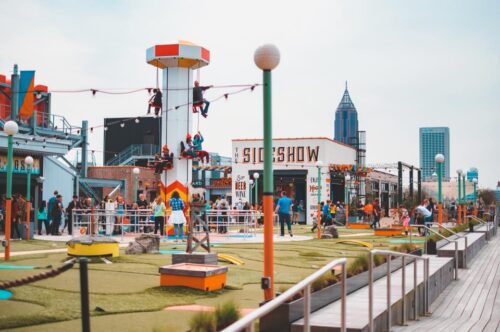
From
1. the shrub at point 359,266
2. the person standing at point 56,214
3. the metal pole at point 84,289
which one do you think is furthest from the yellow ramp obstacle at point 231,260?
the person standing at point 56,214

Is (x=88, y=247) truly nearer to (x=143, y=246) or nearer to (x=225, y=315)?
(x=143, y=246)

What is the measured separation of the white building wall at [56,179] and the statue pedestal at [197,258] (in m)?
19.6

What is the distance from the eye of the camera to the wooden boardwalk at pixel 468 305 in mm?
8148

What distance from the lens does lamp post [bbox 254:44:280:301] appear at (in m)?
6.56

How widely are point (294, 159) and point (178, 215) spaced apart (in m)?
25.0

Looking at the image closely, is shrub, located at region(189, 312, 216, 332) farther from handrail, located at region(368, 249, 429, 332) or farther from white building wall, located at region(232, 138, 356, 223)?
white building wall, located at region(232, 138, 356, 223)

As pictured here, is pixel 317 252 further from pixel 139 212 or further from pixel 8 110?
pixel 8 110

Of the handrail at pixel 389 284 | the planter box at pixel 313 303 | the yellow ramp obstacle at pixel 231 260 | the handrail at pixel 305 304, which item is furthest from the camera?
the yellow ramp obstacle at pixel 231 260

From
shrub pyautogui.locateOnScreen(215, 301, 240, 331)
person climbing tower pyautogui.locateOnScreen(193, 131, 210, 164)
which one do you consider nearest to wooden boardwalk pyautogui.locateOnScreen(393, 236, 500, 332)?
shrub pyautogui.locateOnScreen(215, 301, 240, 331)

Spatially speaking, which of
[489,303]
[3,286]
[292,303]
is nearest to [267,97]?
[292,303]

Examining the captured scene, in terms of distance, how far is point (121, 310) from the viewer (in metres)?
7.59

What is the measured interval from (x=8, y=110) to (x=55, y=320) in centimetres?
3119

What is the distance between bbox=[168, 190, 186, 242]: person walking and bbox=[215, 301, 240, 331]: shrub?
52.0ft

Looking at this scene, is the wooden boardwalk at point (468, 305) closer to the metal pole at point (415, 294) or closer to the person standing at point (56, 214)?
the metal pole at point (415, 294)
